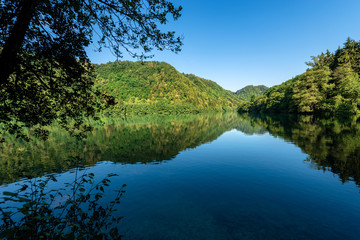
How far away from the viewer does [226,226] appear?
944 centimetres

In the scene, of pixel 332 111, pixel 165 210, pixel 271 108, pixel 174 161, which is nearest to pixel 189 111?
pixel 271 108

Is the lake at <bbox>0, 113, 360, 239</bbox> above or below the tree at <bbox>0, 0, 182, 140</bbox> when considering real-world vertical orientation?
below

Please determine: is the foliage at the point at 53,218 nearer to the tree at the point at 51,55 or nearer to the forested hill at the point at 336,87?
the tree at the point at 51,55

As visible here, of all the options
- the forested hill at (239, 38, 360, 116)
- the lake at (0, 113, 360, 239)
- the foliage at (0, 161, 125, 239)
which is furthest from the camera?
the forested hill at (239, 38, 360, 116)

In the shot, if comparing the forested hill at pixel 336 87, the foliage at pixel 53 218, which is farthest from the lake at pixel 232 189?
the forested hill at pixel 336 87

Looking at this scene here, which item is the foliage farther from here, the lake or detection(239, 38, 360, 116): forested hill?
detection(239, 38, 360, 116): forested hill

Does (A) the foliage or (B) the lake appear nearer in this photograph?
(A) the foliage

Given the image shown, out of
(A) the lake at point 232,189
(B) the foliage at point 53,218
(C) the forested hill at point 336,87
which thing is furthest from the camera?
(C) the forested hill at point 336,87

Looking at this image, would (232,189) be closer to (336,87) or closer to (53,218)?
(53,218)

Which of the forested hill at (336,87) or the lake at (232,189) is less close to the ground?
the forested hill at (336,87)

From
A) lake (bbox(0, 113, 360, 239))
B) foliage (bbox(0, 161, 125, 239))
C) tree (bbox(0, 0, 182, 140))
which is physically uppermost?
tree (bbox(0, 0, 182, 140))

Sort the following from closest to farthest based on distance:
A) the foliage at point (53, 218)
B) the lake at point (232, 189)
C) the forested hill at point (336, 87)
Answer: the foliage at point (53, 218) → the lake at point (232, 189) → the forested hill at point (336, 87)

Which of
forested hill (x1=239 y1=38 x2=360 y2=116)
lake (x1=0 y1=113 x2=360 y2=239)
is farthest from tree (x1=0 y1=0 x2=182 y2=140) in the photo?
forested hill (x1=239 y1=38 x2=360 y2=116)

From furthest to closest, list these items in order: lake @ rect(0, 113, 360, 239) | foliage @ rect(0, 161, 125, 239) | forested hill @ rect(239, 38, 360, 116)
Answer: forested hill @ rect(239, 38, 360, 116)
lake @ rect(0, 113, 360, 239)
foliage @ rect(0, 161, 125, 239)
